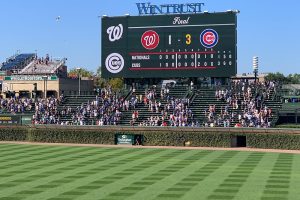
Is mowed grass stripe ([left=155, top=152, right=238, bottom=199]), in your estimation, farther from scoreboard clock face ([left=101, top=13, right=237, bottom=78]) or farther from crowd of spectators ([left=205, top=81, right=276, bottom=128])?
scoreboard clock face ([left=101, top=13, right=237, bottom=78])

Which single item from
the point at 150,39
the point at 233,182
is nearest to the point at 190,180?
the point at 233,182

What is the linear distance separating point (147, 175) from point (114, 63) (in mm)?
28361

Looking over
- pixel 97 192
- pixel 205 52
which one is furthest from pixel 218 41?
pixel 97 192

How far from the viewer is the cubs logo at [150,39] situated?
51875 millimetres

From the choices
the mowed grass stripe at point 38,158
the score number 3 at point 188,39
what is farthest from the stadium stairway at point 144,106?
the mowed grass stripe at point 38,158

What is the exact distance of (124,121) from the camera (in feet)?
172

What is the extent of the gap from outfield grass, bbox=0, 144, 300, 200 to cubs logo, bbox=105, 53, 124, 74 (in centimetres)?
1507

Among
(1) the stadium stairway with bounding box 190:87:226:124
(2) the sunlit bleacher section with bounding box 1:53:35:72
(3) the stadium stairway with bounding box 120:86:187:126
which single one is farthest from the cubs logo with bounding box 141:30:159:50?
(2) the sunlit bleacher section with bounding box 1:53:35:72

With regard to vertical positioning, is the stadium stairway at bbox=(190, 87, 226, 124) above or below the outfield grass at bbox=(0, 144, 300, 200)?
above

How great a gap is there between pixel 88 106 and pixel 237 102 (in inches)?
606

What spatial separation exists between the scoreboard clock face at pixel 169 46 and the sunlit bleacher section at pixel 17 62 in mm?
61072

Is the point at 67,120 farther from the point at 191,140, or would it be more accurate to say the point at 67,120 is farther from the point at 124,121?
the point at 191,140

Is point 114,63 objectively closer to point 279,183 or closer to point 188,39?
point 188,39

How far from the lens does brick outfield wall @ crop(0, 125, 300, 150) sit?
43281 millimetres
